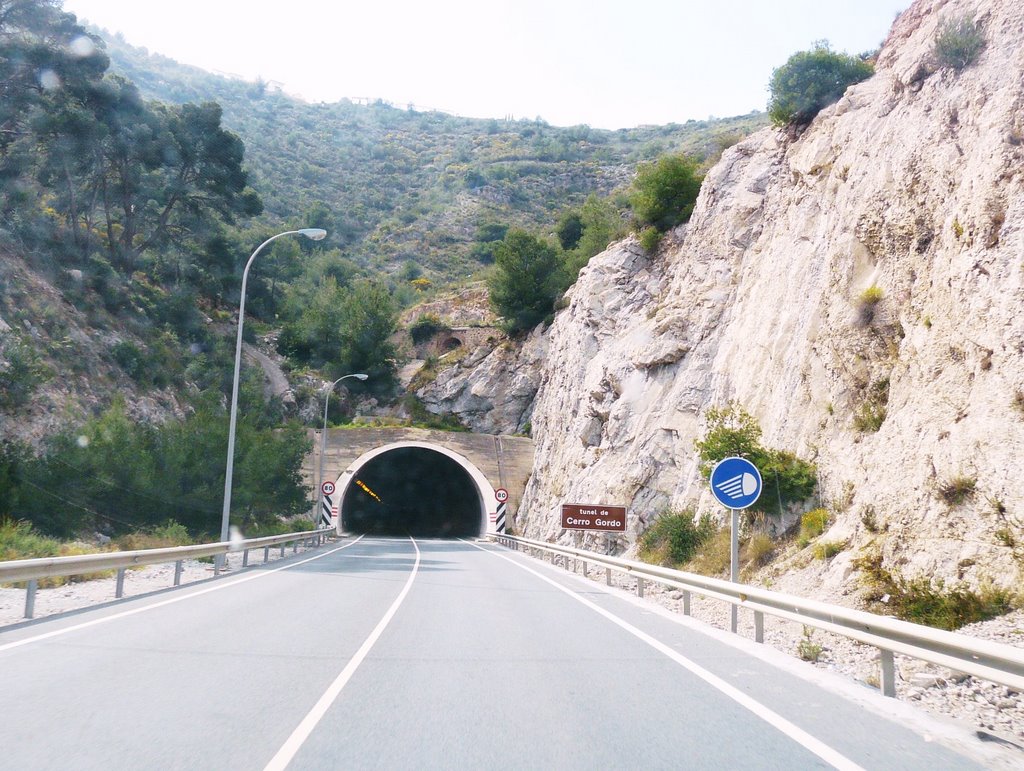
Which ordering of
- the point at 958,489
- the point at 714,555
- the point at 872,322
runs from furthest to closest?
the point at 714,555, the point at 872,322, the point at 958,489

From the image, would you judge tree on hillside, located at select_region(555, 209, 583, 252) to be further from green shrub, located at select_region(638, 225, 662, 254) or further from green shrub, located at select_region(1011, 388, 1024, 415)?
green shrub, located at select_region(1011, 388, 1024, 415)

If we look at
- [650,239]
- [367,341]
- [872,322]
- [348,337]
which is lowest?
[872,322]

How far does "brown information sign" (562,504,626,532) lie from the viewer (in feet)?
80.7

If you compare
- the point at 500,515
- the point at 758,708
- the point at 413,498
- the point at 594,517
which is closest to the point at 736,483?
the point at 758,708

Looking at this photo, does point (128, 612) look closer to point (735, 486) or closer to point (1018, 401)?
point (735, 486)

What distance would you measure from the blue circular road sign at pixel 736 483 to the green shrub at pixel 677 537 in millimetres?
10468

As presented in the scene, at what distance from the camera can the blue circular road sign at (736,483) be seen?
11.2 m

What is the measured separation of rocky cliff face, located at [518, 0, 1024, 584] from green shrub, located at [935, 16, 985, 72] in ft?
0.92

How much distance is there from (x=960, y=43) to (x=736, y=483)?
596 inches

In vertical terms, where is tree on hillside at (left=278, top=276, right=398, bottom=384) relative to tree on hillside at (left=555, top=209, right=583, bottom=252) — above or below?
below

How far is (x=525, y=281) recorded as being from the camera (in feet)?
204

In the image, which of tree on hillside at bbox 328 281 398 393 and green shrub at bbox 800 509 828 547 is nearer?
green shrub at bbox 800 509 828 547

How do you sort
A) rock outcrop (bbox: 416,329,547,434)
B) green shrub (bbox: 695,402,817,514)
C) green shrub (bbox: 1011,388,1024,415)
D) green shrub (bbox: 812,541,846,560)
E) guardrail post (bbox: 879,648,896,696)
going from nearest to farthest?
guardrail post (bbox: 879,648,896,696)
green shrub (bbox: 1011,388,1024,415)
green shrub (bbox: 812,541,846,560)
green shrub (bbox: 695,402,817,514)
rock outcrop (bbox: 416,329,547,434)

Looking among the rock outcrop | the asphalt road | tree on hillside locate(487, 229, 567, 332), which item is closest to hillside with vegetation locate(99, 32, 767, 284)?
tree on hillside locate(487, 229, 567, 332)
